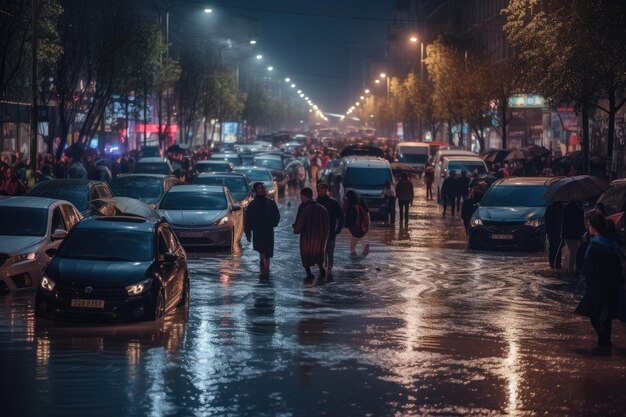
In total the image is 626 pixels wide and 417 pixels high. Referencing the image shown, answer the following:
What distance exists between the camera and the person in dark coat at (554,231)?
2669 centimetres

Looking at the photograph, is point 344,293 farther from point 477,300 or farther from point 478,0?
point 478,0

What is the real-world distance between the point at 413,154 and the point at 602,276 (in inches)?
2555

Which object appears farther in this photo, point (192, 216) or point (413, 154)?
point (413, 154)

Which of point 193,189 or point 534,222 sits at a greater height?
point 193,189

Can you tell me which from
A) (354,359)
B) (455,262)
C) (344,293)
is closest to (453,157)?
(455,262)

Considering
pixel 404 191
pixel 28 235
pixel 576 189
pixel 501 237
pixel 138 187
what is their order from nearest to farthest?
A: pixel 28 235
pixel 576 189
pixel 501 237
pixel 138 187
pixel 404 191

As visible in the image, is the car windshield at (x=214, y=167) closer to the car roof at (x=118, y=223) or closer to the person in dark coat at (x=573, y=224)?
the person in dark coat at (x=573, y=224)

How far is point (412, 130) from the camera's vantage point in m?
144

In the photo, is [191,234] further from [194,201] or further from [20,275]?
[20,275]

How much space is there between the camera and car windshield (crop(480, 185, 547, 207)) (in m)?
31.7

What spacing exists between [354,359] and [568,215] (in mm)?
11185

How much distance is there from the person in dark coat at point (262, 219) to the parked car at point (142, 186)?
33.8ft

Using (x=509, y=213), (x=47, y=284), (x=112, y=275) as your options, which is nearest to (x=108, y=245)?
(x=112, y=275)

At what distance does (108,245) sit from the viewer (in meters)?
18.0
